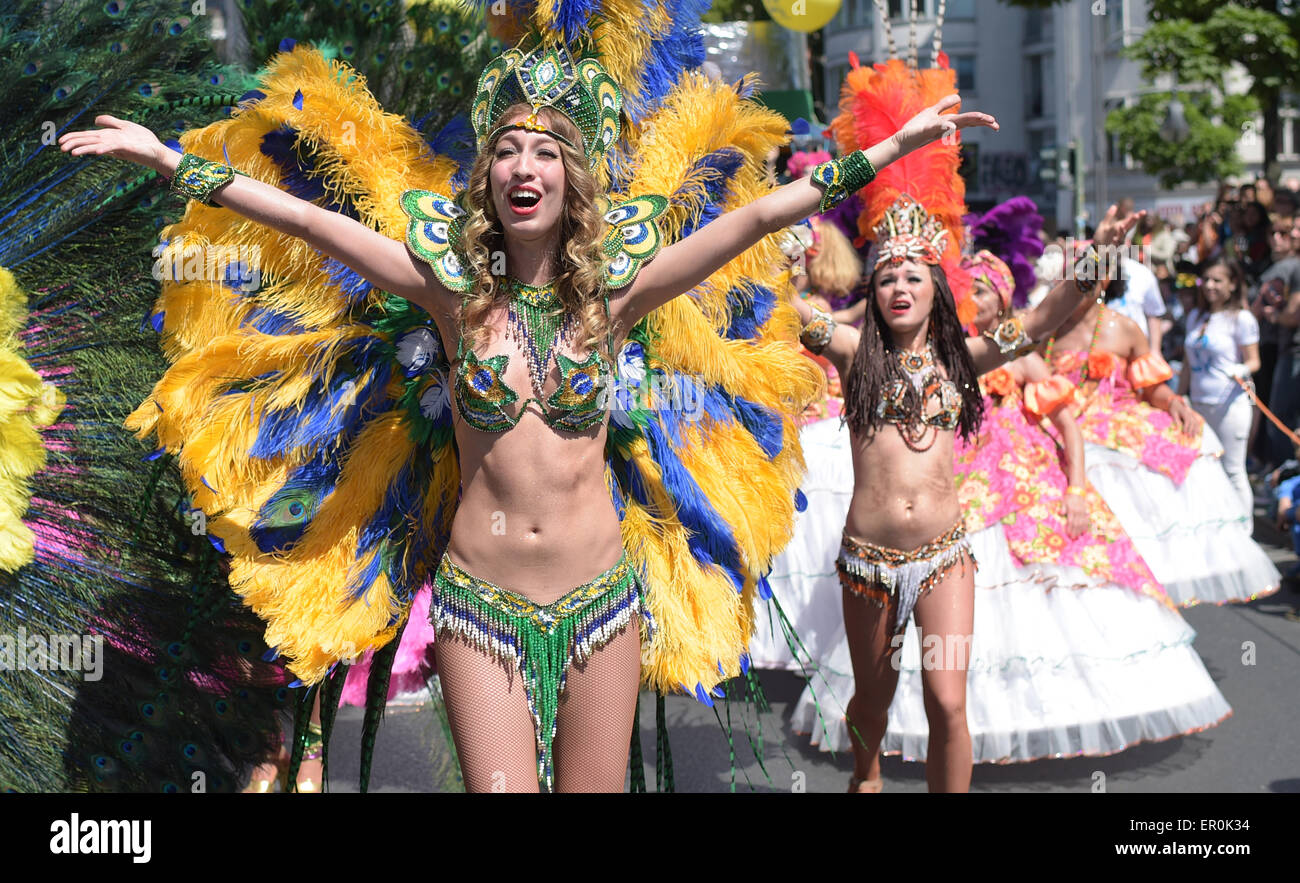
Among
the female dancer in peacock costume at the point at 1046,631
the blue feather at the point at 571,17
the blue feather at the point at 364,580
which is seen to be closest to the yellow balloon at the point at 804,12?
the female dancer in peacock costume at the point at 1046,631

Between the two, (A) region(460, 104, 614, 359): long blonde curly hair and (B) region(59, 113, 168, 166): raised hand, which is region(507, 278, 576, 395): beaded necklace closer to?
(A) region(460, 104, 614, 359): long blonde curly hair

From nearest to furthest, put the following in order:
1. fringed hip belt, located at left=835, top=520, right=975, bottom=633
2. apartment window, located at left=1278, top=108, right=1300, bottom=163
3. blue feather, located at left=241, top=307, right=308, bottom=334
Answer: blue feather, located at left=241, top=307, right=308, bottom=334 → fringed hip belt, located at left=835, top=520, right=975, bottom=633 → apartment window, located at left=1278, top=108, right=1300, bottom=163

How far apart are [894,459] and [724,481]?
0.96m

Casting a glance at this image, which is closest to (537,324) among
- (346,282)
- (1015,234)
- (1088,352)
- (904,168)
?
(346,282)

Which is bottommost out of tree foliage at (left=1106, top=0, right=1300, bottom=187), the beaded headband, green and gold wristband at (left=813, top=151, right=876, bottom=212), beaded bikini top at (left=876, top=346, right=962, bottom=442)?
beaded bikini top at (left=876, top=346, right=962, bottom=442)

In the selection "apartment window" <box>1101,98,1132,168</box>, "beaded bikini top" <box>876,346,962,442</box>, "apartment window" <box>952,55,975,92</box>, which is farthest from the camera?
"apartment window" <box>952,55,975,92</box>

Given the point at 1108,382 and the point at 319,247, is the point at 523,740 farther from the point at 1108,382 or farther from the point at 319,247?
the point at 1108,382

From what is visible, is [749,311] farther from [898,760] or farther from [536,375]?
[898,760]

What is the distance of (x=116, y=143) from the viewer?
2.54m

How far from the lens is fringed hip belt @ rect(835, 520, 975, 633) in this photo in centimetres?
390

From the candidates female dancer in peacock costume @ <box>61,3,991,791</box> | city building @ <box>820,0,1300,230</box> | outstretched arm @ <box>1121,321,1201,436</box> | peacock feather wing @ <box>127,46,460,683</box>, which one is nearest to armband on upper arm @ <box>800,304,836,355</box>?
female dancer in peacock costume @ <box>61,3,991,791</box>

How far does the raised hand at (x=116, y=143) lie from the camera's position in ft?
8.23

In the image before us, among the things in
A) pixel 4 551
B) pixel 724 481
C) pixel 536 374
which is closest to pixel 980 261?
pixel 724 481

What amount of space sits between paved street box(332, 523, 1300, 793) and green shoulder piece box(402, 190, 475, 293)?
2.22 m
